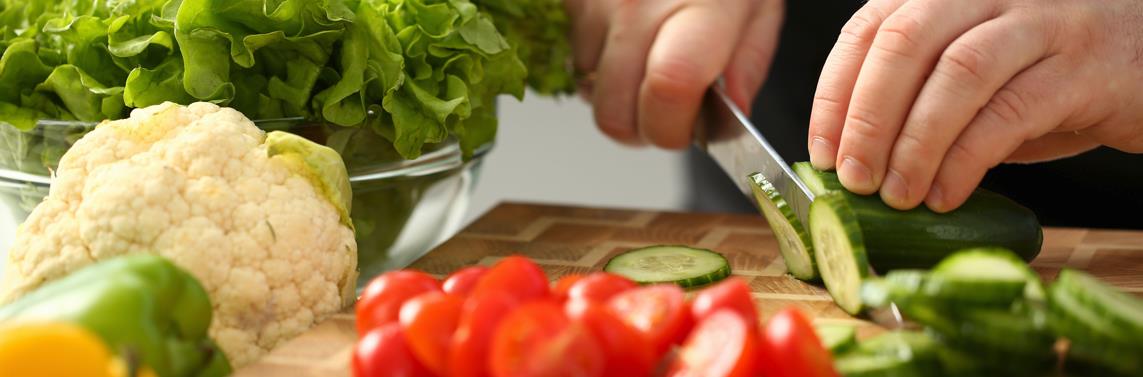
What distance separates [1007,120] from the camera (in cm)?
146

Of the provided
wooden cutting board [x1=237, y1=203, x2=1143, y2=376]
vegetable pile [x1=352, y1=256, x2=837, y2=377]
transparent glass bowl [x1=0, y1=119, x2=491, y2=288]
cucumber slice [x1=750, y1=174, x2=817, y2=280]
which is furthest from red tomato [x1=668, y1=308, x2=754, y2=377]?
transparent glass bowl [x1=0, y1=119, x2=491, y2=288]

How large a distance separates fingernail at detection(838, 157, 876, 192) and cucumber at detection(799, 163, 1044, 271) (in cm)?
2

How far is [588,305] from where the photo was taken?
1028 millimetres

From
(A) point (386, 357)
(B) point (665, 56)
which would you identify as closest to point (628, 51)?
(B) point (665, 56)

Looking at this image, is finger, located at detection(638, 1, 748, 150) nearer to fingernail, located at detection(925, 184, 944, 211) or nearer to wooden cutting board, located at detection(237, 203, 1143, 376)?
wooden cutting board, located at detection(237, 203, 1143, 376)

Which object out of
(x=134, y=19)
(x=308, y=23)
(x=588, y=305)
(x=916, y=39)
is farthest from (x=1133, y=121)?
(x=134, y=19)

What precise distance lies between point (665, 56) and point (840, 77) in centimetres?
49

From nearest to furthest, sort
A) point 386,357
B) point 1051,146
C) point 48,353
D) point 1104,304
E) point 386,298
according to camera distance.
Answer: point 48,353 → point 1104,304 → point 386,357 → point 386,298 → point 1051,146

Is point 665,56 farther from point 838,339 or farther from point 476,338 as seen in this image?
point 476,338

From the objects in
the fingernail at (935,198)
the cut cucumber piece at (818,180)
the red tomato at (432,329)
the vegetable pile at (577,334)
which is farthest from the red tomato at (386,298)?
the fingernail at (935,198)

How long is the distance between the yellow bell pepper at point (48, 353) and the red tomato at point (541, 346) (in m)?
0.31

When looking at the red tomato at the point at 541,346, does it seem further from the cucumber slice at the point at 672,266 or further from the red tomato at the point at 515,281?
the cucumber slice at the point at 672,266

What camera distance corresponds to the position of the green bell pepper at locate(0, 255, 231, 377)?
950 mm

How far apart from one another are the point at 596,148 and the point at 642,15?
6.41 ft
